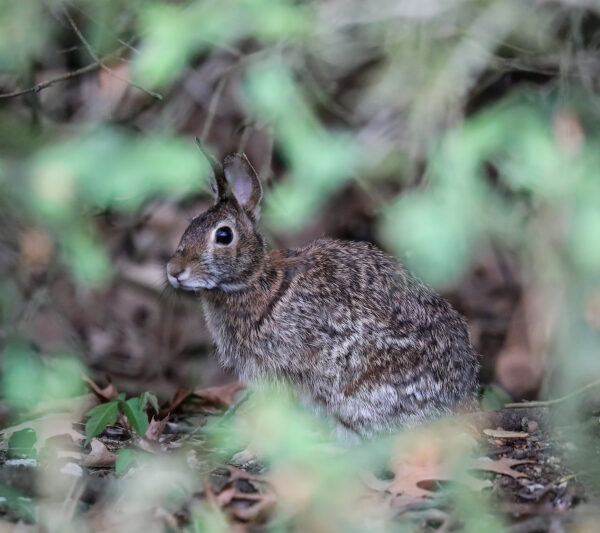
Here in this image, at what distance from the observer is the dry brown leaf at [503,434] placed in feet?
15.8

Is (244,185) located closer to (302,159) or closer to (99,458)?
(302,159)

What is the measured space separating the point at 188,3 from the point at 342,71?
1950 mm

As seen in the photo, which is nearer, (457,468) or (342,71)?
(457,468)

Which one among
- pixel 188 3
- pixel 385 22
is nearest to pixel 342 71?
pixel 385 22

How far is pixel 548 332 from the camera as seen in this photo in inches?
261

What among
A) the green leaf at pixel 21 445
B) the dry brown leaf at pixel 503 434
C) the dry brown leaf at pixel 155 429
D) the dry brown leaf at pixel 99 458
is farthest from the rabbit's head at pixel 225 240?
the dry brown leaf at pixel 503 434

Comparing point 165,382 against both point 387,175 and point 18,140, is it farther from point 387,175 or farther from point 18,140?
point 18,140

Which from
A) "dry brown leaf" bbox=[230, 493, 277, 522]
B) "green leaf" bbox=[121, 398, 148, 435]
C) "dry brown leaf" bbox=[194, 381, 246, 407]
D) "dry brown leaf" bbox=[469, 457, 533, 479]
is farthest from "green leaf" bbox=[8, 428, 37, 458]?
"dry brown leaf" bbox=[469, 457, 533, 479]

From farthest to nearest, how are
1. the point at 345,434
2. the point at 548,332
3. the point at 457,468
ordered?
the point at 548,332, the point at 345,434, the point at 457,468

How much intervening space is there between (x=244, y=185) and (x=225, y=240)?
0.36m

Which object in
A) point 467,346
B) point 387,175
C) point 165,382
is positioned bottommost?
point 165,382

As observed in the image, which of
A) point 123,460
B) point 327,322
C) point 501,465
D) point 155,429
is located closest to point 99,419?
point 123,460

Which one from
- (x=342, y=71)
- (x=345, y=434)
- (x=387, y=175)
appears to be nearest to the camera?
(x=345, y=434)

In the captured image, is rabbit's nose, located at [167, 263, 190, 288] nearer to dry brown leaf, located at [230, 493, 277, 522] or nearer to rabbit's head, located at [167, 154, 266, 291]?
rabbit's head, located at [167, 154, 266, 291]
